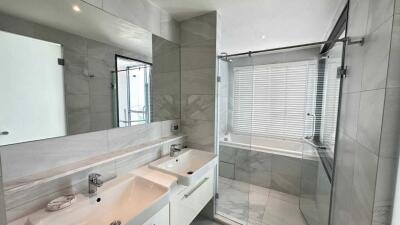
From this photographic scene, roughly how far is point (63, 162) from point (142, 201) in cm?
60

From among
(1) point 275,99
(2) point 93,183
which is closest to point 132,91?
(2) point 93,183

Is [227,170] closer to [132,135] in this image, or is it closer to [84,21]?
[132,135]

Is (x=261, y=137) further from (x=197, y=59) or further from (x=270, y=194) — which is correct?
(x=197, y=59)

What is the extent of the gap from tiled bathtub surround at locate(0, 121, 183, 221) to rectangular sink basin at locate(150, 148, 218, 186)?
196 millimetres

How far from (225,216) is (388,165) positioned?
1.78 meters

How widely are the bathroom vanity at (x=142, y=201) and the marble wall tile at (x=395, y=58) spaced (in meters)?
1.36

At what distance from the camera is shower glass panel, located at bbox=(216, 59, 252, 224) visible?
2.54 metres

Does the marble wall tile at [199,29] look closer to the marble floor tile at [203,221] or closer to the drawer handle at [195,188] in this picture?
the drawer handle at [195,188]

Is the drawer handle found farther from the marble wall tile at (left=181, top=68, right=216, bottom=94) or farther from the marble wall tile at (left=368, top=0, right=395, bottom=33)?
the marble wall tile at (left=368, top=0, right=395, bottom=33)

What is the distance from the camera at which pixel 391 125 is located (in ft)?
2.74

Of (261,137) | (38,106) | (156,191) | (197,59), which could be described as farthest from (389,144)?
(261,137)

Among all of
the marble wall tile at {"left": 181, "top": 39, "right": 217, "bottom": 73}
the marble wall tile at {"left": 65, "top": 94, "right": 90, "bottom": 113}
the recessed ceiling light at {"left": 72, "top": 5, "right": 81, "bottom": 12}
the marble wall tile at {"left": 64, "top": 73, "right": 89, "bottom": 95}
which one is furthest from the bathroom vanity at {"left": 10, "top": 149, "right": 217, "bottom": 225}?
the recessed ceiling light at {"left": 72, "top": 5, "right": 81, "bottom": 12}

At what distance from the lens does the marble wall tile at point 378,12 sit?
854 millimetres

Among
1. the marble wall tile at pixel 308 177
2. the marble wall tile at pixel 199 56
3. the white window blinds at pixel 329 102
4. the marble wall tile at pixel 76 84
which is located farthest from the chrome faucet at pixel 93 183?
the marble wall tile at pixel 308 177
